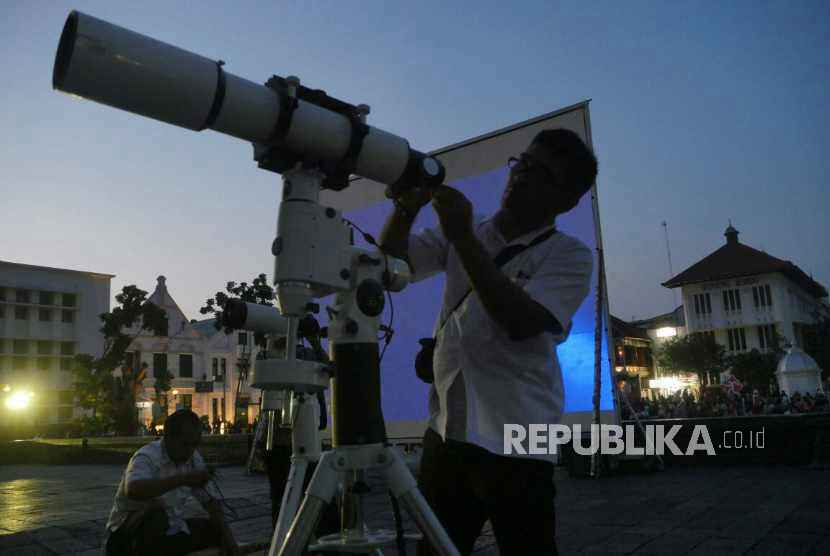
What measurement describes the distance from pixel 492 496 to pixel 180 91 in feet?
4.03

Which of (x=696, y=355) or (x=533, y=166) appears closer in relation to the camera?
(x=533, y=166)

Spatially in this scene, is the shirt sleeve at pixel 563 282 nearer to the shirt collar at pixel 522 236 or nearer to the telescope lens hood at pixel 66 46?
the shirt collar at pixel 522 236

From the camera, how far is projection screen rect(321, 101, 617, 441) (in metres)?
7.53

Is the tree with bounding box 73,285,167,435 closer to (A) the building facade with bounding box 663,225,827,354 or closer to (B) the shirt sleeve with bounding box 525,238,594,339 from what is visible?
(B) the shirt sleeve with bounding box 525,238,594,339

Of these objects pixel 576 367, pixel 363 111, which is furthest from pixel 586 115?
pixel 363 111

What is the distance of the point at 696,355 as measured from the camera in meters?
42.9

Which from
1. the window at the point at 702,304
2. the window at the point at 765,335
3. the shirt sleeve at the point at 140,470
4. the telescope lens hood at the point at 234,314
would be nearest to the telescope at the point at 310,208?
the telescope lens hood at the point at 234,314

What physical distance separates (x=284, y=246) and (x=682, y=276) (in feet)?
Answer: 170

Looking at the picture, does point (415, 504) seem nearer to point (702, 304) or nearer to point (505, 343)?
point (505, 343)

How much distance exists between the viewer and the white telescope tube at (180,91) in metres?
1.35

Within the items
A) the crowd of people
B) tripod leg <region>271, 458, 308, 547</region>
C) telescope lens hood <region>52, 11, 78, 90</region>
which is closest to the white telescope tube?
telescope lens hood <region>52, 11, 78, 90</region>

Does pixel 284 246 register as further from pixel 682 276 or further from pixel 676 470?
pixel 682 276

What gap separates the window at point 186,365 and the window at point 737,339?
41.7 meters

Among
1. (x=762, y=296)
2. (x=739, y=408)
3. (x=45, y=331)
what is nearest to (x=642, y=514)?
(x=739, y=408)
